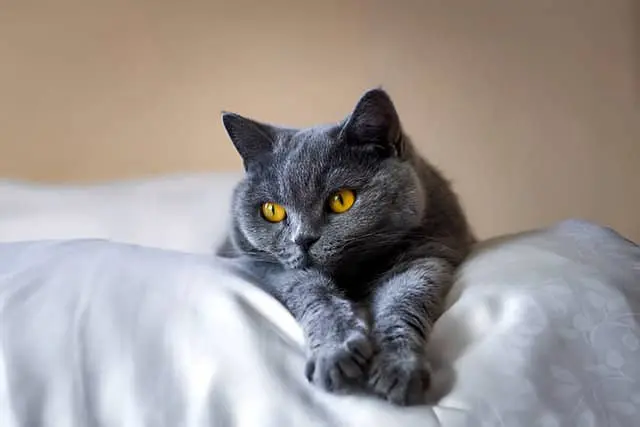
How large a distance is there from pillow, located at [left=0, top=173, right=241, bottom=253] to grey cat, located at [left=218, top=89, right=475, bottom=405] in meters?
0.30

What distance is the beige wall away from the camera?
1.78m

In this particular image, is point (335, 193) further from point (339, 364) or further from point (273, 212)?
point (339, 364)

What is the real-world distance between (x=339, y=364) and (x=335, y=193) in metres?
0.34

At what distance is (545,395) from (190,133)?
1.34m

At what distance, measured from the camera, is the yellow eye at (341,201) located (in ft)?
3.30

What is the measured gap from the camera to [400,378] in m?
0.69

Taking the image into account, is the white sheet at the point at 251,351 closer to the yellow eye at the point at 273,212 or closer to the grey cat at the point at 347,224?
the grey cat at the point at 347,224

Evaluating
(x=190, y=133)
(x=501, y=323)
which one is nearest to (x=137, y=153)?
(x=190, y=133)

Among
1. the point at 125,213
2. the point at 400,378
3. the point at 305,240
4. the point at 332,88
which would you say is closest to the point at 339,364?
the point at 400,378

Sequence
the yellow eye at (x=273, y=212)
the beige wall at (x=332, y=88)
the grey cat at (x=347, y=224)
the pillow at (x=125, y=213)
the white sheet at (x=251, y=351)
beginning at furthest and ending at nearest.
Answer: the beige wall at (x=332, y=88), the pillow at (x=125, y=213), the yellow eye at (x=273, y=212), the grey cat at (x=347, y=224), the white sheet at (x=251, y=351)

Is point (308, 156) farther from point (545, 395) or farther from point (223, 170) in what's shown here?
point (223, 170)

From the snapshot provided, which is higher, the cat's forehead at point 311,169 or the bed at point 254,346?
the cat's forehead at point 311,169

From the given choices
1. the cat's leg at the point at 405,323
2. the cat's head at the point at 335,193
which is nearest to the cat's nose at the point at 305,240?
the cat's head at the point at 335,193

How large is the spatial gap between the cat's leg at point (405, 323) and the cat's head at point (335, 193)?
0.25ft
